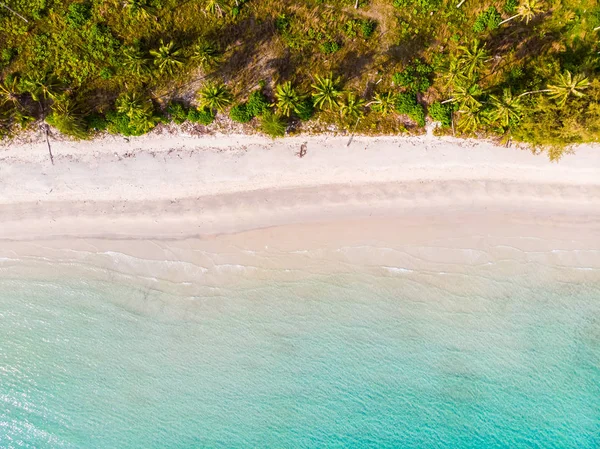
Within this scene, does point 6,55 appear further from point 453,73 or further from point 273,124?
point 453,73

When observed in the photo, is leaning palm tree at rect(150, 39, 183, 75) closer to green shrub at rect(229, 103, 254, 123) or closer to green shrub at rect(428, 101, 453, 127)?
green shrub at rect(229, 103, 254, 123)

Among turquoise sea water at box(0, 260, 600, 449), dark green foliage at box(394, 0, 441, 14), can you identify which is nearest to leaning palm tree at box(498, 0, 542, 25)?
dark green foliage at box(394, 0, 441, 14)

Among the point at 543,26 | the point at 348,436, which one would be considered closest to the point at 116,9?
the point at 543,26

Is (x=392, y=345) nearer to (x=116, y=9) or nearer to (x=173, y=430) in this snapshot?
(x=173, y=430)

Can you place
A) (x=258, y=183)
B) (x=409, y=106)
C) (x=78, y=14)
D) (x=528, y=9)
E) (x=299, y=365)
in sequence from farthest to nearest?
(x=299, y=365), (x=258, y=183), (x=409, y=106), (x=78, y=14), (x=528, y=9)

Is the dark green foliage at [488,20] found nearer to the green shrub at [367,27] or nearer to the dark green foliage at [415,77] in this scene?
the dark green foliage at [415,77]

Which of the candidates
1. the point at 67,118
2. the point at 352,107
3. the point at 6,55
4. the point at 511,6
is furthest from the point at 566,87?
the point at 6,55
